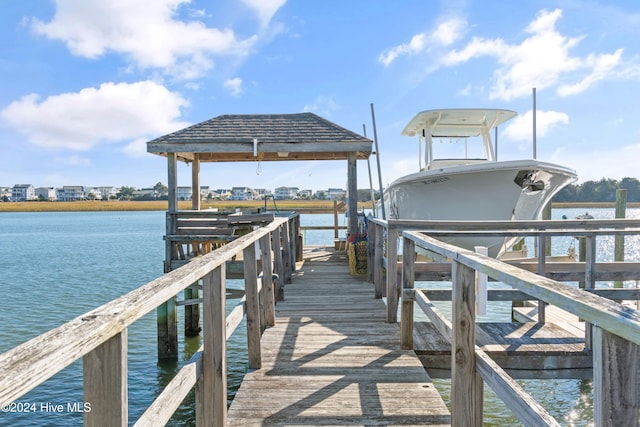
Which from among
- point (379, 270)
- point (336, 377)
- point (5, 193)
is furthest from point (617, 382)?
point (5, 193)

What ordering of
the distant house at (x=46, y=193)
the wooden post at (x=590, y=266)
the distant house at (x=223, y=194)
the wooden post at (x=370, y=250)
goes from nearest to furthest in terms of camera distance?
the wooden post at (x=590, y=266) < the wooden post at (x=370, y=250) < the distant house at (x=223, y=194) < the distant house at (x=46, y=193)

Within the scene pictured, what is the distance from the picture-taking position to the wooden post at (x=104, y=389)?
1.21 m

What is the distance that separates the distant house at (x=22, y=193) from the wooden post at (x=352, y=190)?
187 metres

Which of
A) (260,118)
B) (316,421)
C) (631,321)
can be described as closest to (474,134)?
(260,118)

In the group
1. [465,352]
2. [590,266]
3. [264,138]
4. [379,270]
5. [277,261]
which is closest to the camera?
[465,352]

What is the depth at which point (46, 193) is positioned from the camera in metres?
164

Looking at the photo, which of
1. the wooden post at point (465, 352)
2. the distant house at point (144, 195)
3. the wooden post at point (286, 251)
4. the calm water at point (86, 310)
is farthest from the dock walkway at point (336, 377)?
the distant house at point (144, 195)

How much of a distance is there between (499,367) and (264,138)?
8.00 m

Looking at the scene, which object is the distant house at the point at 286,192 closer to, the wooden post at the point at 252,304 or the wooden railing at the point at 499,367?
the wooden post at the point at 252,304

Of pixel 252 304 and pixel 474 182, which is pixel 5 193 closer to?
pixel 474 182

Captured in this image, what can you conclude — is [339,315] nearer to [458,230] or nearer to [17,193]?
[458,230]

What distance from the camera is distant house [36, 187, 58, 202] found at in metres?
161

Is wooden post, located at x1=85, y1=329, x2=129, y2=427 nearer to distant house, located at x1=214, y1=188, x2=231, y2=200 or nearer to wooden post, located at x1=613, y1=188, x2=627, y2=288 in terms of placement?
wooden post, located at x1=613, y1=188, x2=627, y2=288

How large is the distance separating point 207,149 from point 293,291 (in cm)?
383
